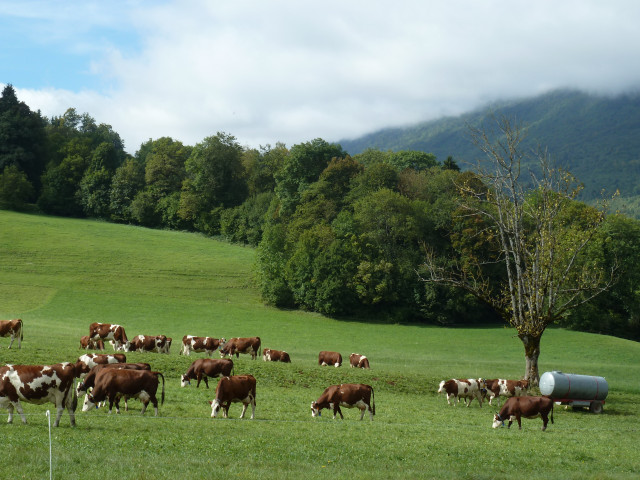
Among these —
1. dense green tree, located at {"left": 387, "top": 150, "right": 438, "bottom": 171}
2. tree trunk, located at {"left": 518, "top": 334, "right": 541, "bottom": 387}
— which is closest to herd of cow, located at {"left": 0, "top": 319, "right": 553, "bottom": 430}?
tree trunk, located at {"left": 518, "top": 334, "right": 541, "bottom": 387}

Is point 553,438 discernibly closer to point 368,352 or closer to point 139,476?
point 139,476

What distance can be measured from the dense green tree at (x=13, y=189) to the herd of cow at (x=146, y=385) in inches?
3189

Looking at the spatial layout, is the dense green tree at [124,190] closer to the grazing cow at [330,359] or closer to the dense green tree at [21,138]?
the dense green tree at [21,138]

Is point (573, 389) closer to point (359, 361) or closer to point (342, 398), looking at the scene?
point (342, 398)

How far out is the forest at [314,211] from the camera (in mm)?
70875

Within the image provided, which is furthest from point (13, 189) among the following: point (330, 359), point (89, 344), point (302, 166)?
point (330, 359)

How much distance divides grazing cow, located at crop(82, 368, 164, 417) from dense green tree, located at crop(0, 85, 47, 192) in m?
105

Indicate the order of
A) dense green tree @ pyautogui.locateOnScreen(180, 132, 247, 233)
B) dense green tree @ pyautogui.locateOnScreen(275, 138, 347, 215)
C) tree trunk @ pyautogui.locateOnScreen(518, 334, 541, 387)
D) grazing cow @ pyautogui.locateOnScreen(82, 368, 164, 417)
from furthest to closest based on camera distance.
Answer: dense green tree @ pyautogui.locateOnScreen(180, 132, 247, 233) → dense green tree @ pyautogui.locateOnScreen(275, 138, 347, 215) → tree trunk @ pyautogui.locateOnScreen(518, 334, 541, 387) → grazing cow @ pyautogui.locateOnScreen(82, 368, 164, 417)

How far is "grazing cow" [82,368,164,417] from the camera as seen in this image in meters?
18.2

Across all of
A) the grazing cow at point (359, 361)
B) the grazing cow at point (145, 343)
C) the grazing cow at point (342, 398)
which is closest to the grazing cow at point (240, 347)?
the grazing cow at point (145, 343)

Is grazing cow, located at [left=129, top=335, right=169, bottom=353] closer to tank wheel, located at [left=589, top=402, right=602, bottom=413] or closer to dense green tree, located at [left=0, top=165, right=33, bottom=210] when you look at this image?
tank wheel, located at [left=589, top=402, right=602, bottom=413]

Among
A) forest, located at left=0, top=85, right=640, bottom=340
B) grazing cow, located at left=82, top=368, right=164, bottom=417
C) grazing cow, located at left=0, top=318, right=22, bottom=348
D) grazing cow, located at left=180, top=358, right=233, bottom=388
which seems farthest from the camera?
forest, located at left=0, top=85, right=640, bottom=340

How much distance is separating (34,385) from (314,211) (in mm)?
68765

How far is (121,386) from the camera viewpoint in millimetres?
18375
